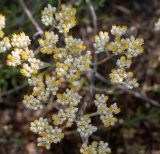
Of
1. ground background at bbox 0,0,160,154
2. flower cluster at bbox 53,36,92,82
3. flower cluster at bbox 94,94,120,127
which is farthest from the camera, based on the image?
ground background at bbox 0,0,160,154

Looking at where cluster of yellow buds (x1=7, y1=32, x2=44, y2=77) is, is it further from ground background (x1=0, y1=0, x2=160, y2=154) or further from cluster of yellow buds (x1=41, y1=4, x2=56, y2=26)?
ground background (x1=0, y1=0, x2=160, y2=154)

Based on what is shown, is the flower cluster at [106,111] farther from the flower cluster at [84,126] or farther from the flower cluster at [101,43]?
the flower cluster at [101,43]

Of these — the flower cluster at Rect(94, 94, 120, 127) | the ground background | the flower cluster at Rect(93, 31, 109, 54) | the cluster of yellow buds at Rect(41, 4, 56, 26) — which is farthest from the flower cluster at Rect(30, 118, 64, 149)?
the ground background

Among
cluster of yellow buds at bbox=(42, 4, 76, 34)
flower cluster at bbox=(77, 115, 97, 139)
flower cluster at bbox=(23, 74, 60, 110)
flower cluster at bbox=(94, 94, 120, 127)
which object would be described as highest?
cluster of yellow buds at bbox=(42, 4, 76, 34)

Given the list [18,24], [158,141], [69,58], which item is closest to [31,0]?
[18,24]

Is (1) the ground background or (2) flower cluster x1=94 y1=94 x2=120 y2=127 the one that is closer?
(2) flower cluster x1=94 y1=94 x2=120 y2=127

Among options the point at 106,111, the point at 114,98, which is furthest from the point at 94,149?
the point at 114,98

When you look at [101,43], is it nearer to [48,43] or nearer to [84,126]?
[48,43]

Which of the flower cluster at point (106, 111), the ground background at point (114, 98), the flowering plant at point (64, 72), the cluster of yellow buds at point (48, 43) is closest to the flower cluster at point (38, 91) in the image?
the flowering plant at point (64, 72)

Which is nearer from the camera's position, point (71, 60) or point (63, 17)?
point (71, 60)
